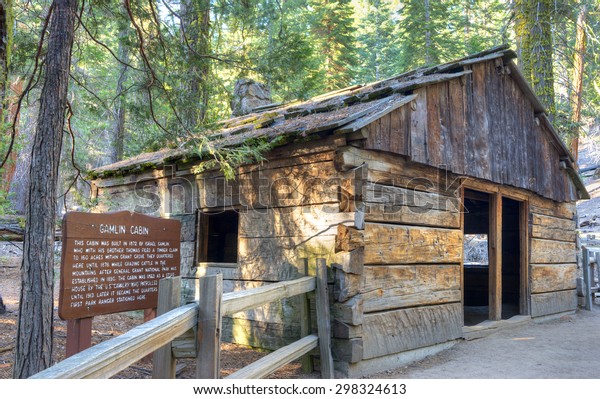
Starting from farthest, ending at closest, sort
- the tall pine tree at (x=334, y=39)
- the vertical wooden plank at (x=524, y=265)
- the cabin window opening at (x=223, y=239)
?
the tall pine tree at (x=334, y=39) → the cabin window opening at (x=223, y=239) → the vertical wooden plank at (x=524, y=265)

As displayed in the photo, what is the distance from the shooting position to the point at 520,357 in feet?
22.4

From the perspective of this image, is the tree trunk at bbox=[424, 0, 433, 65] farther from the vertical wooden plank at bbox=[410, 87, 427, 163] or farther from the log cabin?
the vertical wooden plank at bbox=[410, 87, 427, 163]

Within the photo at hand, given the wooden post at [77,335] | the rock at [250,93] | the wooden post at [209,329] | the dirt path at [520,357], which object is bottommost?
the dirt path at [520,357]

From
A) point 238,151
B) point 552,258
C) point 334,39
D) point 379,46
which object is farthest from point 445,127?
point 379,46

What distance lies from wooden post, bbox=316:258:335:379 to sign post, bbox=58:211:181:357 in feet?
5.65

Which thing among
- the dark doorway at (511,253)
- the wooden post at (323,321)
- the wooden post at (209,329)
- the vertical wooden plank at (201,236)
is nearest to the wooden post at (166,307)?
the wooden post at (209,329)

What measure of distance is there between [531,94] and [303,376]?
23.2 feet

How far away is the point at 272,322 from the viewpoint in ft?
21.9

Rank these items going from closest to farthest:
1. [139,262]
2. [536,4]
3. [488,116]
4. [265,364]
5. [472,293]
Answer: [265,364] → [139,262] → [488,116] → [536,4] → [472,293]

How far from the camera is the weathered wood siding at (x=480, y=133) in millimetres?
6527

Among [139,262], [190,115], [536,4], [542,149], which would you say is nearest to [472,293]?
[542,149]

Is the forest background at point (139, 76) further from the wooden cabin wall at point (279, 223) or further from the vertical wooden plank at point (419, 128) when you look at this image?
the vertical wooden plank at point (419, 128)

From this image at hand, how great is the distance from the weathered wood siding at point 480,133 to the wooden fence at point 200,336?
2.09m

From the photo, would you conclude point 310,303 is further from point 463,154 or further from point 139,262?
Result: point 463,154
